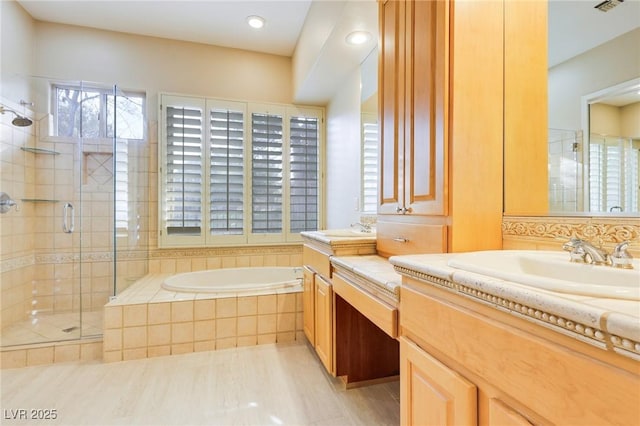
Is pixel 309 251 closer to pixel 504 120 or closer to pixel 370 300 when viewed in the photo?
pixel 370 300

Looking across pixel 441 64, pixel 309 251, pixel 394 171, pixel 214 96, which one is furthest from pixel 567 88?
pixel 214 96

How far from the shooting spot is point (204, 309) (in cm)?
231

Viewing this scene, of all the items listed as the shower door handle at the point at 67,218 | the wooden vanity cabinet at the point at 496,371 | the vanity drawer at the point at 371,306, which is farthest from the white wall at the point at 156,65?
the wooden vanity cabinet at the point at 496,371

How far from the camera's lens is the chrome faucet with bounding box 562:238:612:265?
0.77 m

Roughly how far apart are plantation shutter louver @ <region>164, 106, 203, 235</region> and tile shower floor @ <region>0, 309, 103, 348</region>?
100 centimetres

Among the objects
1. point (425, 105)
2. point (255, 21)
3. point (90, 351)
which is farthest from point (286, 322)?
point (255, 21)

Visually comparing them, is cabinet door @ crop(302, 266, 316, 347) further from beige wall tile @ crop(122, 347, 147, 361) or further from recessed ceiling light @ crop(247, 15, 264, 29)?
recessed ceiling light @ crop(247, 15, 264, 29)

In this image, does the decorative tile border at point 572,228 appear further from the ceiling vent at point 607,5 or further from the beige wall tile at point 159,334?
the beige wall tile at point 159,334

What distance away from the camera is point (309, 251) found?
7.17 ft

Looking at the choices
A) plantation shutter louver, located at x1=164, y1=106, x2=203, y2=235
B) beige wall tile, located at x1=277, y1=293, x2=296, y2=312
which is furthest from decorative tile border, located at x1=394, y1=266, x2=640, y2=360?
plantation shutter louver, located at x1=164, y1=106, x2=203, y2=235

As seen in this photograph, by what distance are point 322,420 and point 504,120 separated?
1.60 m

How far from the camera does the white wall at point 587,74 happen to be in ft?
3.17

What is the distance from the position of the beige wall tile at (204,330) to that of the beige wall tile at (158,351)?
0.19m

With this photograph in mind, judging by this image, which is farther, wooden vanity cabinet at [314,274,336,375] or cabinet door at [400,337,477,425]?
wooden vanity cabinet at [314,274,336,375]
